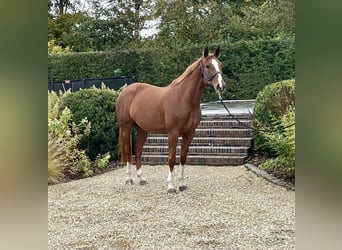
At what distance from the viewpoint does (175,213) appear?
3320 millimetres

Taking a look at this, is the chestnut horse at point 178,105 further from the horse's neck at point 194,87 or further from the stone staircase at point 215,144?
the stone staircase at point 215,144

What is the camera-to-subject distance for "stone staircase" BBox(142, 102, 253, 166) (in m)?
4.29

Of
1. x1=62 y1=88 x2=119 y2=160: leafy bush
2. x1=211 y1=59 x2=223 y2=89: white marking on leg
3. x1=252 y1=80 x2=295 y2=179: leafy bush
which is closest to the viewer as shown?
x1=211 y1=59 x2=223 y2=89: white marking on leg

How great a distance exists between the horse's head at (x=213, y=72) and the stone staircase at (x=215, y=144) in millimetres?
1066

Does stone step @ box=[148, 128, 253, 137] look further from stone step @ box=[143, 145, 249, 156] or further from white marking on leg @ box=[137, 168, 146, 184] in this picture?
white marking on leg @ box=[137, 168, 146, 184]

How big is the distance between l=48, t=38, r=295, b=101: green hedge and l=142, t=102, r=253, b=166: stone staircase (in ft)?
5.17

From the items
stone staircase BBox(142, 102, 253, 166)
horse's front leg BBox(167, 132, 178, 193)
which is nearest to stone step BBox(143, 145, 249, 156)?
stone staircase BBox(142, 102, 253, 166)

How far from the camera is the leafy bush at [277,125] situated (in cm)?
386

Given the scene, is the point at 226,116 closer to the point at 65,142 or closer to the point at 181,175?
the point at 181,175

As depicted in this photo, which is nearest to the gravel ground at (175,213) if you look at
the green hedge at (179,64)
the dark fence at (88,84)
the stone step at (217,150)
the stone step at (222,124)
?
the stone step at (217,150)

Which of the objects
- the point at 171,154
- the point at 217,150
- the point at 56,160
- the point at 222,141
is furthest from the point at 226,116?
the point at 56,160

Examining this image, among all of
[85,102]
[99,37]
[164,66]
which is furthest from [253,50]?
[85,102]

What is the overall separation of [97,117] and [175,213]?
6.18 feet
